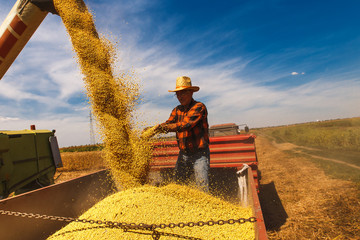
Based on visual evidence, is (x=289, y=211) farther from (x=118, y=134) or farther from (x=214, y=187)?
(x=118, y=134)

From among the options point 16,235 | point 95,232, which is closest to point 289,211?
point 95,232

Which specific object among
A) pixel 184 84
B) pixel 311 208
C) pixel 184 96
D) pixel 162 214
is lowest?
pixel 311 208

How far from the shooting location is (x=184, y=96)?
3037 mm

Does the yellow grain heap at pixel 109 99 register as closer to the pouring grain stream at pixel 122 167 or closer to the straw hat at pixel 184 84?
the pouring grain stream at pixel 122 167

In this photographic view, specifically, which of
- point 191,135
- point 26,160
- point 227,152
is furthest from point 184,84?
point 26,160

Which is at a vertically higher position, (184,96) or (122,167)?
(184,96)

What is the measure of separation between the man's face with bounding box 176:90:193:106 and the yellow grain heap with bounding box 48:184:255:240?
4.01 feet

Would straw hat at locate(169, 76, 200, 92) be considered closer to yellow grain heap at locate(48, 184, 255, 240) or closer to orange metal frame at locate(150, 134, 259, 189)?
yellow grain heap at locate(48, 184, 255, 240)

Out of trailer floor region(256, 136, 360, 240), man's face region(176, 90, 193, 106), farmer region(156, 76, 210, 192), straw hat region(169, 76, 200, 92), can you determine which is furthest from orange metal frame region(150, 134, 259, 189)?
straw hat region(169, 76, 200, 92)

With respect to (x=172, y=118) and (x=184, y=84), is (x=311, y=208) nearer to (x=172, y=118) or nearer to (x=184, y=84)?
(x=172, y=118)

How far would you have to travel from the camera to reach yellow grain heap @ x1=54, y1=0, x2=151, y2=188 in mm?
2766

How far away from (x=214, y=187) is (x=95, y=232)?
2270mm

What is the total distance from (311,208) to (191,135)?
3.84m

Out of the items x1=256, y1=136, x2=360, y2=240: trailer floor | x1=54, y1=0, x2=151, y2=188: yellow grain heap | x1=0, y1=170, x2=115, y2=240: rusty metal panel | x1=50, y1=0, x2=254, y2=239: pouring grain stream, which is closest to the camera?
x1=50, y1=0, x2=254, y2=239: pouring grain stream
